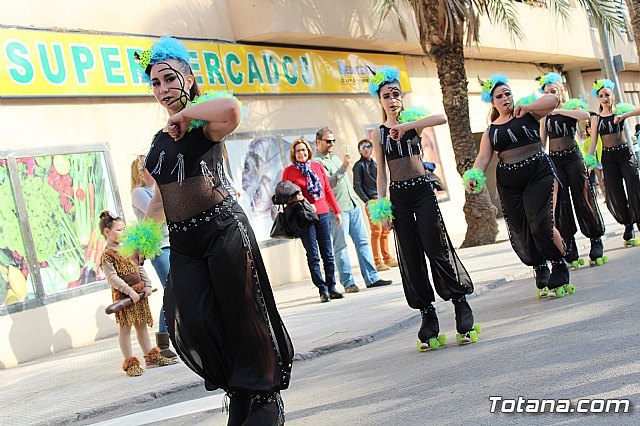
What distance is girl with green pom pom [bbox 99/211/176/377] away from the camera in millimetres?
8828

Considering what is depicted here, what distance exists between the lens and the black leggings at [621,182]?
12312 mm

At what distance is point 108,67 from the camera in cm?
1376

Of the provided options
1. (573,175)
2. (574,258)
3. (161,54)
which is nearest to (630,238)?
(574,258)

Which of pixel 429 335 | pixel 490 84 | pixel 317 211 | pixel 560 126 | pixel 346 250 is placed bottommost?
pixel 429 335

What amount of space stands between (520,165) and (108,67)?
→ 7207 millimetres

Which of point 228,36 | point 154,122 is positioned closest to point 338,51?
point 228,36

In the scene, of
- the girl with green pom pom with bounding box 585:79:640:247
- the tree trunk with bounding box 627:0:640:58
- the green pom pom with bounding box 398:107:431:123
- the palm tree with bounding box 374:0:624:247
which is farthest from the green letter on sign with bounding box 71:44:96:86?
the tree trunk with bounding box 627:0:640:58

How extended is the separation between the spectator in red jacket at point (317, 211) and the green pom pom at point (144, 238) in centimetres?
674

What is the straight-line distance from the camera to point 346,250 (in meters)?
12.9

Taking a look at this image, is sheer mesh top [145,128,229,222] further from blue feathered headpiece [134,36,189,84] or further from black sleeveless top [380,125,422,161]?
black sleeveless top [380,125,422,161]

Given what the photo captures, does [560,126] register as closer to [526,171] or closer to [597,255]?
[597,255]

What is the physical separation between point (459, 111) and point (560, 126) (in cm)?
605

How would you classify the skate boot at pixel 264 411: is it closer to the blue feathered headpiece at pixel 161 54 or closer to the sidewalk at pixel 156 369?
the blue feathered headpiece at pixel 161 54

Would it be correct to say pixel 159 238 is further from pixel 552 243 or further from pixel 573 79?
pixel 573 79
